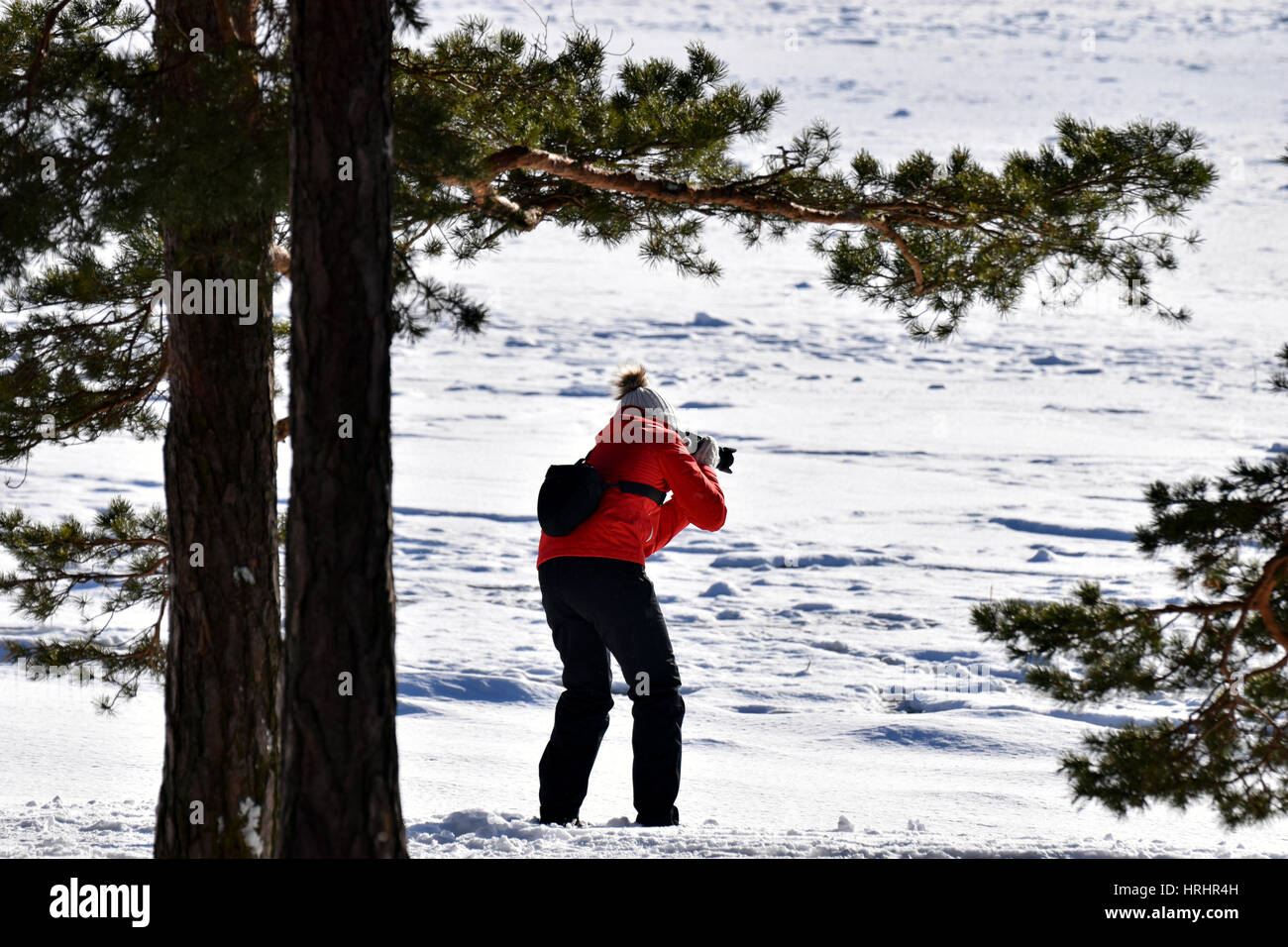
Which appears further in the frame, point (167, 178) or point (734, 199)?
point (734, 199)

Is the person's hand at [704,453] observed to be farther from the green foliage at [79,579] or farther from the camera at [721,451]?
the green foliage at [79,579]

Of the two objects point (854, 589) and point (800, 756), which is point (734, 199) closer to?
point (800, 756)

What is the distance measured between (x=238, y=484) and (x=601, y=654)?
1590 millimetres

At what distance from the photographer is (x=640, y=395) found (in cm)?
500

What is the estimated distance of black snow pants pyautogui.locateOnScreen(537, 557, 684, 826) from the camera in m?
4.66

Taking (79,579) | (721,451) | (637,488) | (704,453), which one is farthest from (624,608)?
(79,579)

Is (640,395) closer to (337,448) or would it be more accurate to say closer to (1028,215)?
(1028,215)

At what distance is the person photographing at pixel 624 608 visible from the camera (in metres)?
4.67

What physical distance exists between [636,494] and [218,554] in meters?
1.61

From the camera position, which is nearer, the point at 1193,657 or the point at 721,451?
the point at 1193,657

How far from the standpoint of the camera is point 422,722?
7.59 metres

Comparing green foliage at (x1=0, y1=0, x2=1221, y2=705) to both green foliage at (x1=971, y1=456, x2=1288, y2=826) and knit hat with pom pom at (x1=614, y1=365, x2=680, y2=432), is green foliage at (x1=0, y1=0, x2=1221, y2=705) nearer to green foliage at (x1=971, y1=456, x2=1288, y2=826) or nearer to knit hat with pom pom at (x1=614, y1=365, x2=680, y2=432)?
knit hat with pom pom at (x1=614, y1=365, x2=680, y2=432)

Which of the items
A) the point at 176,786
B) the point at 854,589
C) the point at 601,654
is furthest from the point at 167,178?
the point at 854,589

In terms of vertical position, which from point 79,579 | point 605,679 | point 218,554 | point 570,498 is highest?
point 570,498
